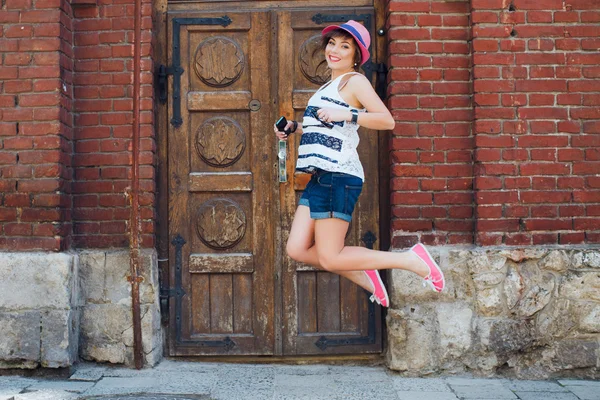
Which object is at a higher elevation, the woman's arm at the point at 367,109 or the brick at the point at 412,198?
the woman's arm at the point at 367,109

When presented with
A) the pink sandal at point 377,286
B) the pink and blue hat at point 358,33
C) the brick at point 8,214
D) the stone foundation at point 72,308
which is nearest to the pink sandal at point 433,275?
the pink sandal at point 377,286

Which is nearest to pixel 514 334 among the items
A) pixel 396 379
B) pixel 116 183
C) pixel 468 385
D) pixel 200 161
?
pixel 468 385

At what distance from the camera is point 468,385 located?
4223mm

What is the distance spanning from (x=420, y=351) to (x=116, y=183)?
2.36 metres

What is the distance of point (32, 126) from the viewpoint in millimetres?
4480

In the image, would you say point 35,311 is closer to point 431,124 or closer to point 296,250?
point 296,250

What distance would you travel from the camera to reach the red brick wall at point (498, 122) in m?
4.45

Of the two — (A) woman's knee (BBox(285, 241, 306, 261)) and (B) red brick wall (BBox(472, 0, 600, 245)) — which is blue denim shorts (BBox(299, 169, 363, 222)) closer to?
(A) woman's knee (BBox(285, 241, 306, 261))

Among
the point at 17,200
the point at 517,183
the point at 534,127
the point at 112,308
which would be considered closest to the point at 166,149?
the point at 17,200

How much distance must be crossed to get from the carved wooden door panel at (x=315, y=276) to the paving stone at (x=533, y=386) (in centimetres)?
94

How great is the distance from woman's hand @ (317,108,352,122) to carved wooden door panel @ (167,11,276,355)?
1359 mm

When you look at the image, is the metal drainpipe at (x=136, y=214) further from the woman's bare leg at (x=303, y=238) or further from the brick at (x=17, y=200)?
the woman's bare leg at (x=303, y=238)

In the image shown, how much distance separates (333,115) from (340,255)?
78 centimetres

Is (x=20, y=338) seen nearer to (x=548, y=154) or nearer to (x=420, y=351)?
(x=420, y=351)
